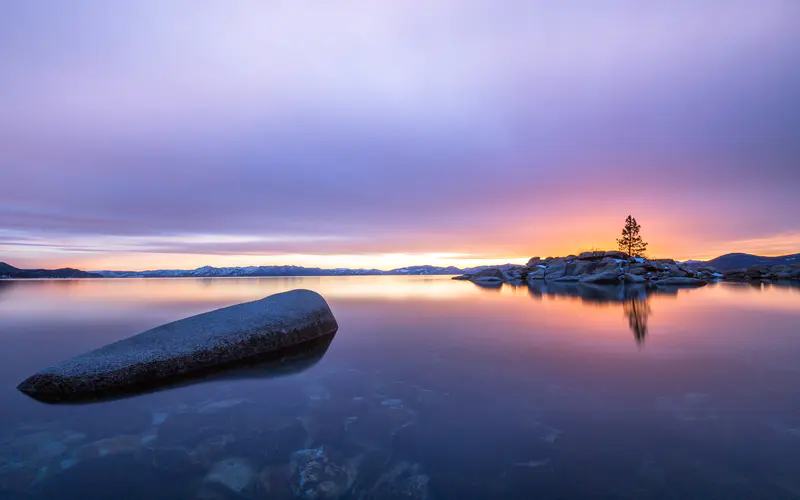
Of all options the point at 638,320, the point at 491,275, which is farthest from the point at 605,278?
the point at 638,320

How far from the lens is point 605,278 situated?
4328 cm

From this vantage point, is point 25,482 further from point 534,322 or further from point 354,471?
point 534,322

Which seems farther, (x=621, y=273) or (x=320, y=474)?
(x=621, y=273)

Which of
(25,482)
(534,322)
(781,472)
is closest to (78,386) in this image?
(25,482)

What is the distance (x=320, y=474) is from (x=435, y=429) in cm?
162

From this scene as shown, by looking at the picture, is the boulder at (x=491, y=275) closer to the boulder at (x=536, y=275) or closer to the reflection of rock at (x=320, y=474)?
the boulder at (x=536, y=275)

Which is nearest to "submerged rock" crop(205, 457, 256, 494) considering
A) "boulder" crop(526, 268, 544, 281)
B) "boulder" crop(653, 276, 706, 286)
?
"boulder" crop(653, 276, 706, 286)

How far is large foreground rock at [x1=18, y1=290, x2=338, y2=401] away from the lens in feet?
19.9

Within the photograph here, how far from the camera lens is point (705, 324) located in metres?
12.7

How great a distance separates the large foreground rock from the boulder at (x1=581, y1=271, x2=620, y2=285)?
4268 cm

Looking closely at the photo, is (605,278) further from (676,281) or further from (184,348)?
(184,348)

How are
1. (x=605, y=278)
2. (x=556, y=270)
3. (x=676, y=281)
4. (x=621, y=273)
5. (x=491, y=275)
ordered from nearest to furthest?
(x=676, y=281) < (x=605, y=278) < (x=621, y=273) < (x=556, y=270) < (x=491, y=275)

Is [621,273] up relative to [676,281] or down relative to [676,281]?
up

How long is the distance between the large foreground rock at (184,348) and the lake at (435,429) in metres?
0.55
